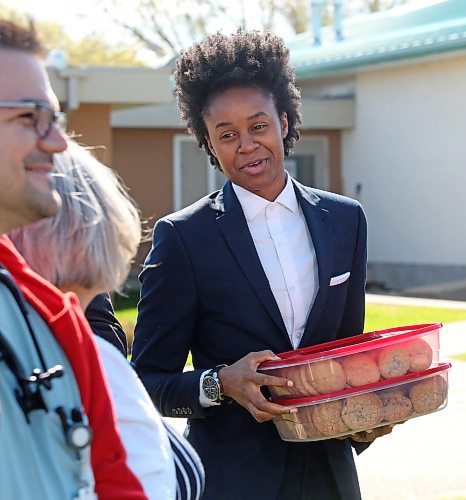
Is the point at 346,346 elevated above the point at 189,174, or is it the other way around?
the point at 346,346

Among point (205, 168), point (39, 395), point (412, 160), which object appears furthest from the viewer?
point (205, 168)

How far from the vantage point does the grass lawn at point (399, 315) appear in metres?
12.9

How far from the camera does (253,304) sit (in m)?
3.40

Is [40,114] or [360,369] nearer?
[40,114]

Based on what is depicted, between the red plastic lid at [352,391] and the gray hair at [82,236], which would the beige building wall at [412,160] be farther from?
the gray hair at [82,236]

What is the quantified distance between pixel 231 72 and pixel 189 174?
16.9 metres

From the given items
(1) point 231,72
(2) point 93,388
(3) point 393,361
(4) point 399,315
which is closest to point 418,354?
(3) point 393,361

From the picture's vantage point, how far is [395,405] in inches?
125

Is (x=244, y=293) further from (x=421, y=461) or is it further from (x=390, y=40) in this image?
(x=390, y=40)

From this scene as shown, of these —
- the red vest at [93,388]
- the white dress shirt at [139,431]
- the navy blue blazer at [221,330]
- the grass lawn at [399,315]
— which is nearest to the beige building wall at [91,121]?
the grass lawn at [399,315]

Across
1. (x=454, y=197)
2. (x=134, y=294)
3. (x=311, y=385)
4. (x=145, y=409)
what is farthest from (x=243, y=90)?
(x=454, y=197)

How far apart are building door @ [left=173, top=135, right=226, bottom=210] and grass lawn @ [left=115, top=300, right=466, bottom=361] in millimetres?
5710

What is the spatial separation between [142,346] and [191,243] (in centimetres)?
35

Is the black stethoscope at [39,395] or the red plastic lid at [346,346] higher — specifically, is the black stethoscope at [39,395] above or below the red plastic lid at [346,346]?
above
